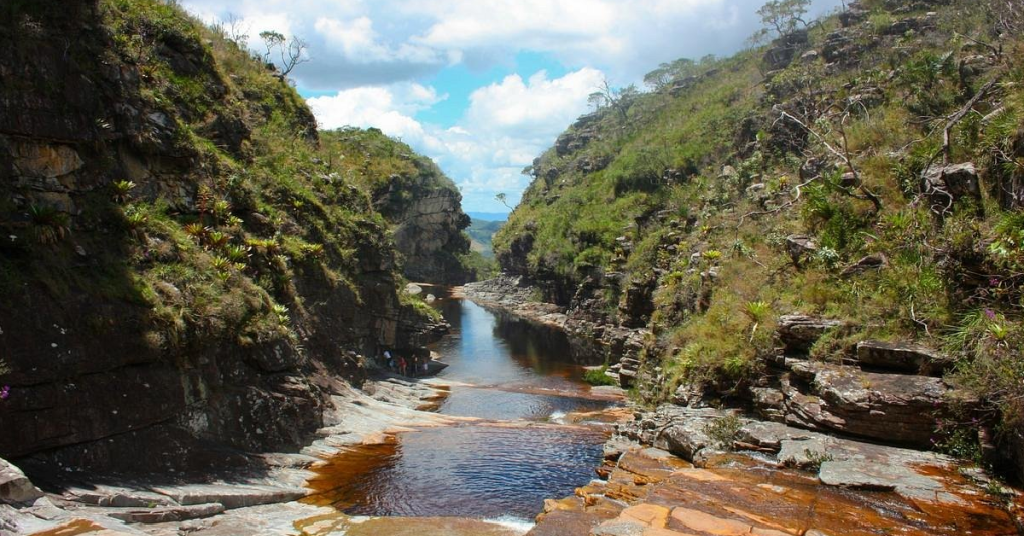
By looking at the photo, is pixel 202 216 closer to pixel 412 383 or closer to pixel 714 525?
pixel 412 383

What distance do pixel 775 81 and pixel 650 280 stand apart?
22851 mm

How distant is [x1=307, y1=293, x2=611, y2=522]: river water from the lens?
15891 mm

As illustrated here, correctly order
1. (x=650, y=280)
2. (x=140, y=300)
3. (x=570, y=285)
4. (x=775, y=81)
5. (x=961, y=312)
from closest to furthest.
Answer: (x=961, y=312), (x=140, y=300), (x=650, y=280), (x=775, y=81), (x=570, y=285)

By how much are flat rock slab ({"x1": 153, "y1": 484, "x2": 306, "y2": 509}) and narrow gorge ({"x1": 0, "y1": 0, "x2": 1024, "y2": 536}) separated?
0.31 ft

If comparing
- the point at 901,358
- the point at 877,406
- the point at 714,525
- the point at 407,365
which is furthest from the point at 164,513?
the point at 407,365

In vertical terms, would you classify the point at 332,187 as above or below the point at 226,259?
above

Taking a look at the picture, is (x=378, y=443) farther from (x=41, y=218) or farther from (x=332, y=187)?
(x=332, y=187)

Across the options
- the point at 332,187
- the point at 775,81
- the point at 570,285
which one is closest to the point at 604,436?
the point at 332,187

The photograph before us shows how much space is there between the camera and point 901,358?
13.7 meters

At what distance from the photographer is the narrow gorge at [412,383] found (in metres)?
11.6

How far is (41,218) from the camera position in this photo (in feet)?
47.6

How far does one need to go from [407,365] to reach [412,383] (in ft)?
17.8

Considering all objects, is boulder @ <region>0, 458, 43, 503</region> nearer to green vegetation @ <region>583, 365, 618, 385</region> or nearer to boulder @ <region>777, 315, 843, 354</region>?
boulder @ <region>777, 315, 843, 354</region>

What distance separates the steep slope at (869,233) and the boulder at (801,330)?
0.09m
